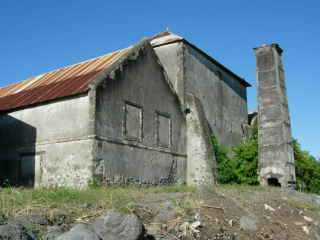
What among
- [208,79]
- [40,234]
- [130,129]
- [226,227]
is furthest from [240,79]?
[40,234]

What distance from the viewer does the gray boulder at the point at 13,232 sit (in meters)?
5.80

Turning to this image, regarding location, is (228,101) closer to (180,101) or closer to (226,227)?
(180,101)

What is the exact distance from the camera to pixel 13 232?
5.90 meters

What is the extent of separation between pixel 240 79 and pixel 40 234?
21.6 metres

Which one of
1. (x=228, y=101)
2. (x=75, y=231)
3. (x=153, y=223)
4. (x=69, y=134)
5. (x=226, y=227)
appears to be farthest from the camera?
(x=228, y=101)

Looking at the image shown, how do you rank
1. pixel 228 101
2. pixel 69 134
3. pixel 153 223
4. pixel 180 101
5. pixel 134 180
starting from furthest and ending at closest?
pixel 228 101
pixel 180 101
pixel 134 180
pixel 69 134
pixel 153 223

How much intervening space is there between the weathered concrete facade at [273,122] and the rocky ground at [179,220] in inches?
257

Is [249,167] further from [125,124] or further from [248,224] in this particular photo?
[248,224]

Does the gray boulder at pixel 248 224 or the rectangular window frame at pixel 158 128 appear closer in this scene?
the gray boulder at pixel 248 224

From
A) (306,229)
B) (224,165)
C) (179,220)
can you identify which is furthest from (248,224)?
(224,165)

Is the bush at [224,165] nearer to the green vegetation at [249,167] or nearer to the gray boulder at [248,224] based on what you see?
the green vegetation at [249,167]

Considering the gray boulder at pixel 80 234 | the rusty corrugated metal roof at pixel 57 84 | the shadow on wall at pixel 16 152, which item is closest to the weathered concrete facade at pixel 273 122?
the rusty corrugated metal roof at pixel 57 84

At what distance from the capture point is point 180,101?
2023 centimetres

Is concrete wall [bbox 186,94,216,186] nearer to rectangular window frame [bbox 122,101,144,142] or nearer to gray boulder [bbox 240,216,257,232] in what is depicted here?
rectangular window frame [bbox 122,101,144,142]
